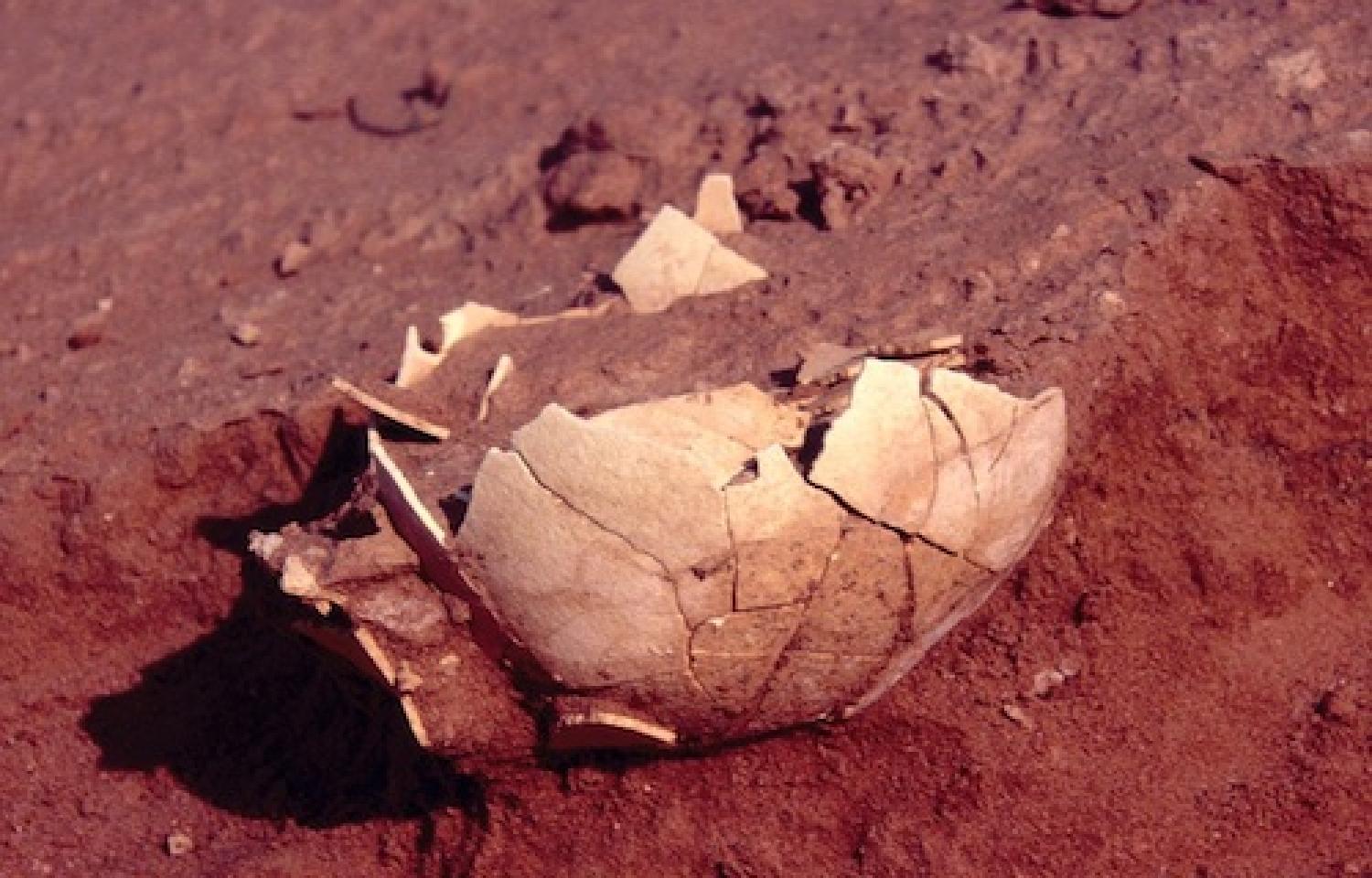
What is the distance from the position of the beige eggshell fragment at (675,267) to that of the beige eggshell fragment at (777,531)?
43.8 inches

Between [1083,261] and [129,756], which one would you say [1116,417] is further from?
[129,756]

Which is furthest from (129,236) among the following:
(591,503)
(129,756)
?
(591,503)

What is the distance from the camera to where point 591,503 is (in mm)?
2760

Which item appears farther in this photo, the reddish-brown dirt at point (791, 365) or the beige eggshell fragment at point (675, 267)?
the beige eggshell fragment at point (675, 267)

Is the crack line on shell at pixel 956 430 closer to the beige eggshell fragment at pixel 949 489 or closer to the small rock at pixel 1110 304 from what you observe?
the beige eggshell fragment at pixel 949 489

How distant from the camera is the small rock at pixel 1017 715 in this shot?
130 inches

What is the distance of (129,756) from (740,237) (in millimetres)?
1998

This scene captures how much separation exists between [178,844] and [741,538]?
5.45 feet

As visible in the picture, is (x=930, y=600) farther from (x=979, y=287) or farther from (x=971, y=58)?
(x=971, y=58)

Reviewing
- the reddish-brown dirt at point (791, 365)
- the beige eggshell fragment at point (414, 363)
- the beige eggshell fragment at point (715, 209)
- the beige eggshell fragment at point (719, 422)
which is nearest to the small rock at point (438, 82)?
the reddish-brown dirt at point (791, 365)

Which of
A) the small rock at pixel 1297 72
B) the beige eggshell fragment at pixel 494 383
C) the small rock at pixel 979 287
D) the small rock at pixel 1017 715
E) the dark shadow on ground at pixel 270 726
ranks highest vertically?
the small rock at pixel 1297 72

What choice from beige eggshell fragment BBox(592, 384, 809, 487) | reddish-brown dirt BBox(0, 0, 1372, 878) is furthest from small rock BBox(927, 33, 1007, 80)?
beige eggshell fragment BBox(592, 384, 809, 487)

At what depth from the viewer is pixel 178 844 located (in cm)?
354

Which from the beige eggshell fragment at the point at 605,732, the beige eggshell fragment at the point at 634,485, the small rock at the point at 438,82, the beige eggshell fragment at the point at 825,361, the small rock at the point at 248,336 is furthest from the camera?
the small rock at the point at 438,82
